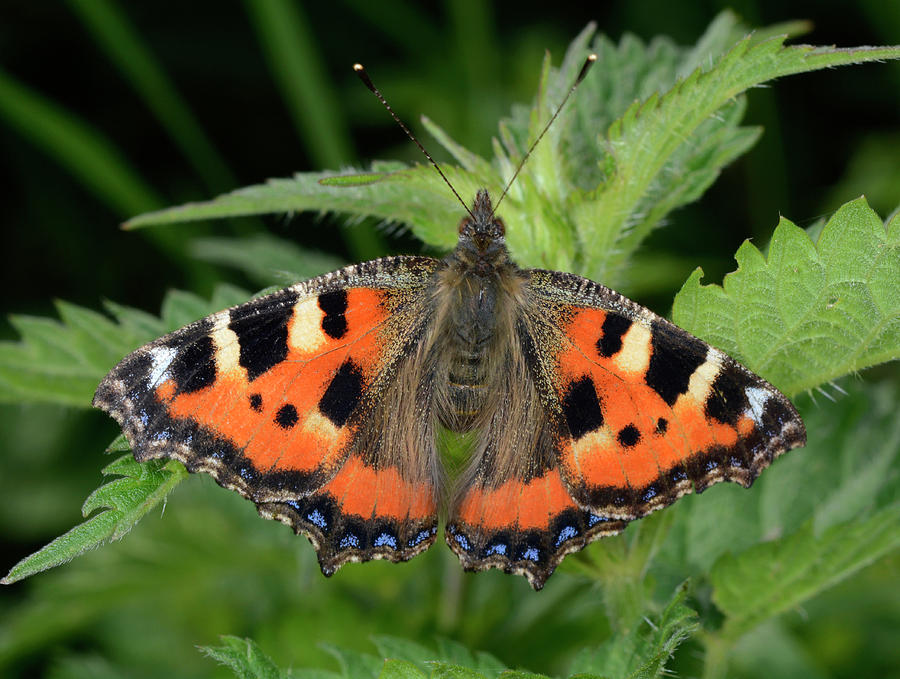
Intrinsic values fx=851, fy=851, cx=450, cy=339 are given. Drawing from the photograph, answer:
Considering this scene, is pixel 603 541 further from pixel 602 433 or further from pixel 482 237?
pixel 482 237

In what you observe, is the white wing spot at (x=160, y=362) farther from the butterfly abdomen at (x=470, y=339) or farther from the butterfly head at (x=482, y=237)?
the butterfly head at (x=482, y=237)

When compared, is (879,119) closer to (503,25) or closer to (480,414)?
(503,25)

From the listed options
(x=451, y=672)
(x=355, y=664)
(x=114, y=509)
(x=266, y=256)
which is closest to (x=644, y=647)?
(x=451, y=672)

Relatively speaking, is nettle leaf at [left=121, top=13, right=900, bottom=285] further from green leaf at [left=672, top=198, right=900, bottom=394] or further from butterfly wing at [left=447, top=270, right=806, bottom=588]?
green leaf at [left=672, top=198, right=900, bottom=394]

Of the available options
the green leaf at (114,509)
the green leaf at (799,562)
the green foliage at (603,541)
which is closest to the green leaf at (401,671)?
the green foliage at (603,541)

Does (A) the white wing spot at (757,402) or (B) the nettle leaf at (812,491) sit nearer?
(A) the white wing spot at (757,402)

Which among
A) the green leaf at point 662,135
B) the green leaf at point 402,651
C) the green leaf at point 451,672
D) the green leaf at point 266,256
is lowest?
the green leaf at point 451,672

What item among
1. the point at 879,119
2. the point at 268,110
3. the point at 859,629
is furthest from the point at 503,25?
the point at 859,629

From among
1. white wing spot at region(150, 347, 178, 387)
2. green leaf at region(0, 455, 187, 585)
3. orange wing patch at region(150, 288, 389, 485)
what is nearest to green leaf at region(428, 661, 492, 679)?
orange wing patch at region(150, 288, 389, 485)
